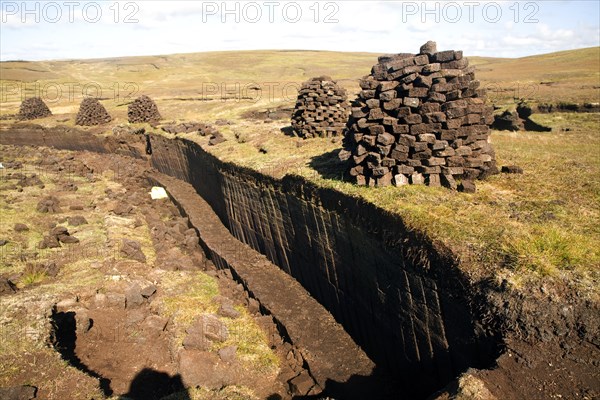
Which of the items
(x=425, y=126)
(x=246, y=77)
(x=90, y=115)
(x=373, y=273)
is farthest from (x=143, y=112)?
(x=246, y=77)

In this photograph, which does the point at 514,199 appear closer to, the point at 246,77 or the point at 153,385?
the point at 153,385

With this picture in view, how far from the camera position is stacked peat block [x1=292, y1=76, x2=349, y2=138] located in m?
20.3

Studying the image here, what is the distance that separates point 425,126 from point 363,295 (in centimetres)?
436

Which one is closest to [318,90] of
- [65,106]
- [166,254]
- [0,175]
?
[166,254]

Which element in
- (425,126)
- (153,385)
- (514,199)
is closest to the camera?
(153,385)

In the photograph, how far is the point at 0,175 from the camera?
25422 millimetres

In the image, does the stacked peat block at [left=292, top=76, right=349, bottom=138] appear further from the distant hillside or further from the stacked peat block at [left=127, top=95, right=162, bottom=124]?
the stacked peat block at [left=127, top=95, right=162, bottom=124]

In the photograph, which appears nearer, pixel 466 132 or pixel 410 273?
pixel 410 273

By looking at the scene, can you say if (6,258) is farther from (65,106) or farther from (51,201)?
(65,106)

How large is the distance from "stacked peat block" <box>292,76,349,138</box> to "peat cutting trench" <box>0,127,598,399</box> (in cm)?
563

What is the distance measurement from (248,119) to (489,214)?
23.7 m

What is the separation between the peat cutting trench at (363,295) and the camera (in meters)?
5.87

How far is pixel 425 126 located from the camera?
32.8 feet

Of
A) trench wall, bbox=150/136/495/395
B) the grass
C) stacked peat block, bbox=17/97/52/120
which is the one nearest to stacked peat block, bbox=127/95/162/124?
the grass
